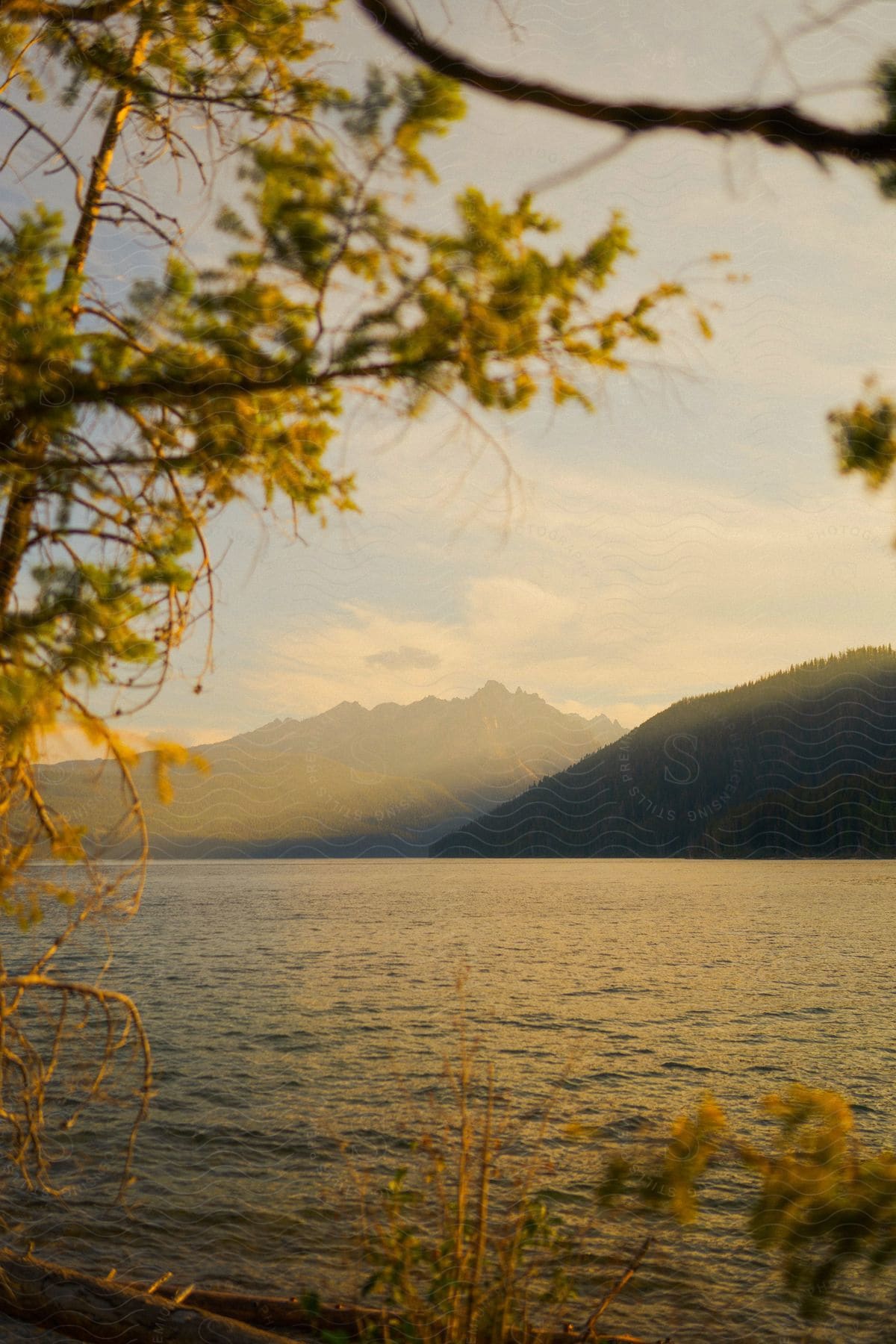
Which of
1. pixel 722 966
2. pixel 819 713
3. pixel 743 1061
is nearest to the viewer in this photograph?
pixel 743 1061

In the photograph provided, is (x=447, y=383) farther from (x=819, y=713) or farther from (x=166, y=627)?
(x=819, y=713)

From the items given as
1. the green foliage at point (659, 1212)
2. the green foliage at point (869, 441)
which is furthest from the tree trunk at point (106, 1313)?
the green foliage at point (869, 441)

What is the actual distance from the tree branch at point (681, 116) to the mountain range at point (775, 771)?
15921 cm

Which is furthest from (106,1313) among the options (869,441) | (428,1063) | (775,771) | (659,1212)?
(775,771)

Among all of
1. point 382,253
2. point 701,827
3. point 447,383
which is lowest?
point 701,827

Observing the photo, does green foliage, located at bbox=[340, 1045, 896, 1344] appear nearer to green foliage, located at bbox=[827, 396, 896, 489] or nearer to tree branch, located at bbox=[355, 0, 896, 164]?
green foliage, located at bbox=[827, 396, 896, 489]

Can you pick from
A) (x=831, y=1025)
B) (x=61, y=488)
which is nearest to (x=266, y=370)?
(x=61, y=488)

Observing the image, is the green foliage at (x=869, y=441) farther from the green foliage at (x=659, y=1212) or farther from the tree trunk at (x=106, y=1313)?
the tree trunk at (x=106, y=1313)

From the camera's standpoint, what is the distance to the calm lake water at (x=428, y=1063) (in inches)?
362

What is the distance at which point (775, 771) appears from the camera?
6978 inches

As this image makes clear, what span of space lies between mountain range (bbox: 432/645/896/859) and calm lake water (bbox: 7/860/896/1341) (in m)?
106

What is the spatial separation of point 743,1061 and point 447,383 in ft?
69.6

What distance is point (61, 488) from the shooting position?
355 cm

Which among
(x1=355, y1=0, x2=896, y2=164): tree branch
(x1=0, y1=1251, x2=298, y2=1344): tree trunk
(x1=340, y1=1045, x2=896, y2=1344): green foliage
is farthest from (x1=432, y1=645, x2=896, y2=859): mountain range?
(x1=355, y1=0, x2=896, y2=164): tree branch
